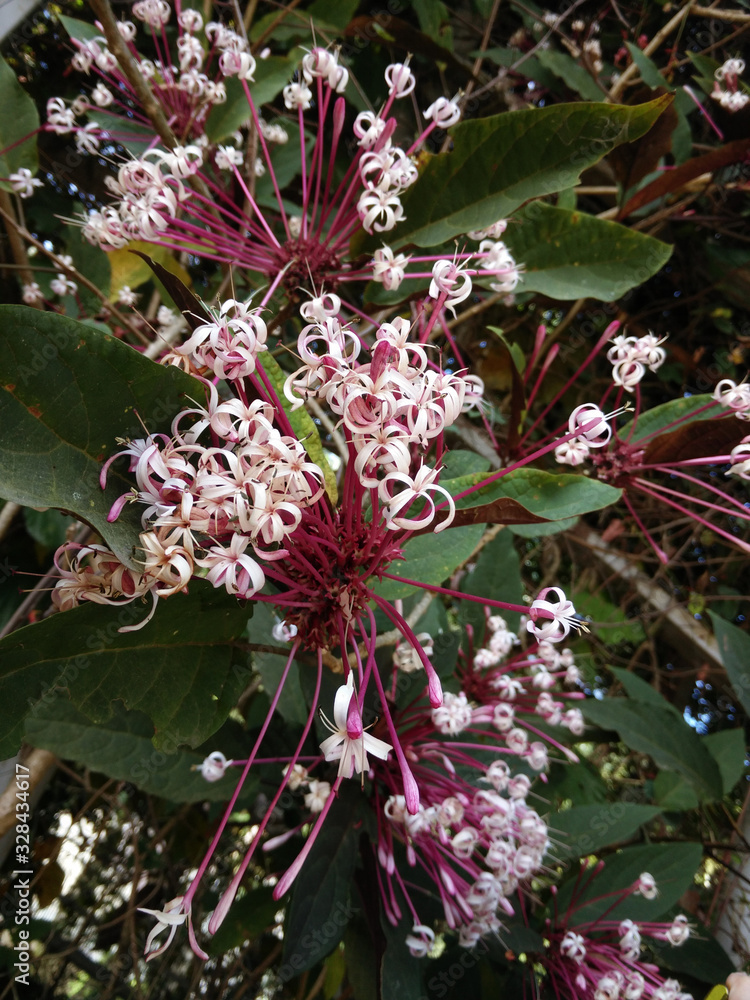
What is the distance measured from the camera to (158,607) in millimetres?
478

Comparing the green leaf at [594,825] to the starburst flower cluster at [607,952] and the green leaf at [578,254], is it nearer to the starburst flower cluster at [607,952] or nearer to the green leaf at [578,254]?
the starburst flower cluster at [607,952]

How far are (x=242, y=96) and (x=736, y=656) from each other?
1419mm

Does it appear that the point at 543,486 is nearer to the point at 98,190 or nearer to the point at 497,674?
the point at 497,674

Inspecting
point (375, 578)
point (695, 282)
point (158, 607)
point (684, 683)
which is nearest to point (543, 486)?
point (375, 578)

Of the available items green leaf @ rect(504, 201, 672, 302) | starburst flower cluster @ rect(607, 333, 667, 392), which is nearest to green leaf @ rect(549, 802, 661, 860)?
starburst flower cluster @ rect(607, 333, 667, 392)

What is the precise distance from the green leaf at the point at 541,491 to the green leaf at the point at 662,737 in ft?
2.57

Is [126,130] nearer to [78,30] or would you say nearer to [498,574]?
[78,30]

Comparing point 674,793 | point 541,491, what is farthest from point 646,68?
point 674,793

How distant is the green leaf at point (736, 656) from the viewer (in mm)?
1215

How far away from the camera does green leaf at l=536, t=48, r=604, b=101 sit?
4.80 ft

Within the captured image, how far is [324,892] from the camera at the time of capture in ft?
2.47

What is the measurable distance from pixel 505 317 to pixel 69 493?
1.61m

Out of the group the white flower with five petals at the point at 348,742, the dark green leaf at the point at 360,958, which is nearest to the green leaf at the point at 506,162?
the white flower with five petals at the point at 348,742

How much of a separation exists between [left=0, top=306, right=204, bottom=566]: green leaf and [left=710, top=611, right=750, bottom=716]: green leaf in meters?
1.19
